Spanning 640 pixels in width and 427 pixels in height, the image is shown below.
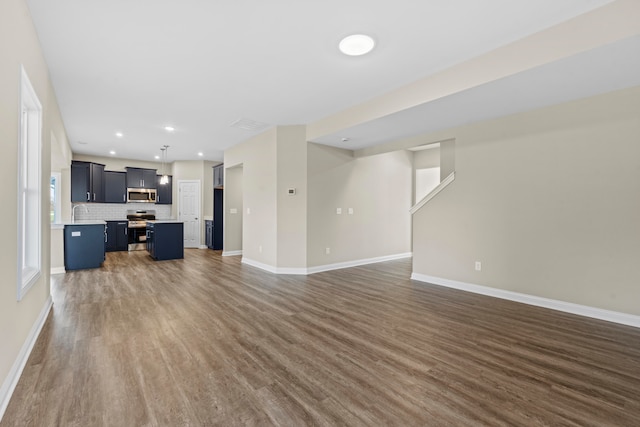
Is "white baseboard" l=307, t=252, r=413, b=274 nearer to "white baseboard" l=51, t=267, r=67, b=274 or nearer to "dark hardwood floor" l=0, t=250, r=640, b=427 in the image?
"dark hardwood floor" l=0, t=250, r=640, b=427

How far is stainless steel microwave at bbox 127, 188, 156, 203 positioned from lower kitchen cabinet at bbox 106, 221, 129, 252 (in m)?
0.90

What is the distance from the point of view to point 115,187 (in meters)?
8.49

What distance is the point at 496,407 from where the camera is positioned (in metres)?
1.76

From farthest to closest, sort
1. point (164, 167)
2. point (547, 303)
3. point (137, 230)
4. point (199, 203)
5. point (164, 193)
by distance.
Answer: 1. point (164, 167)
2. point (164, 193)
3. point (199, 203)
4. point (137, 230)
5. point (547, 303)

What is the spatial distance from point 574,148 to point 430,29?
2.38 m

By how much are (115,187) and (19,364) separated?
7649mm

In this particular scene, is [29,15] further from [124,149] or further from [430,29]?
[124,149]

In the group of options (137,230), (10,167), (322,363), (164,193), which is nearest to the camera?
(10,167)

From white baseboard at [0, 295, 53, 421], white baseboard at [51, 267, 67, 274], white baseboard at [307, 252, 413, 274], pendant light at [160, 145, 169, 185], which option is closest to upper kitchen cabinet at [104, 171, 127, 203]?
pendant light at [160, 145, 169, 185]

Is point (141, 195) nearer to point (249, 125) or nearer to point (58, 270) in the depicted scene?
point (58, 270)

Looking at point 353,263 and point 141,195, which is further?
point 141,195

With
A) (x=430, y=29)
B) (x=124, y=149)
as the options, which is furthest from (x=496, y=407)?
(x=124, y=149)

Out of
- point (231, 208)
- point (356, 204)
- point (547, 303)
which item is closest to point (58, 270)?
point (231, 208)

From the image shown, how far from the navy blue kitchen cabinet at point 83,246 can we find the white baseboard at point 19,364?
10.1 feet
